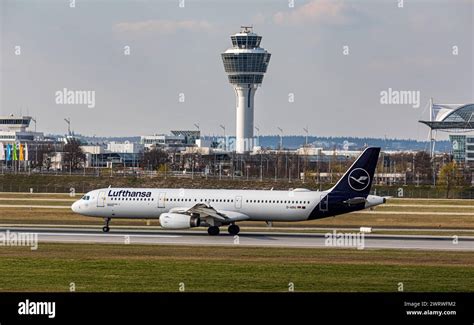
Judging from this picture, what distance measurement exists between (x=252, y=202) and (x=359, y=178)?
8008 mm

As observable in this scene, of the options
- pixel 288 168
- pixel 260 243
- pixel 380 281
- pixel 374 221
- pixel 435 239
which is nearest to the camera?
pixel 380 281

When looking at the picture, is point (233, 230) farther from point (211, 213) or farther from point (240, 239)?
point (240, 239)

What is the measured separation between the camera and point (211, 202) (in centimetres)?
7162

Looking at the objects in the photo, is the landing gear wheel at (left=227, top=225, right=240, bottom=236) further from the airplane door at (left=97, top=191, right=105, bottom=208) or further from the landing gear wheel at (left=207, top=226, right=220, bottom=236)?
the airplane door at (left=97, top=191, right=105, bottom=208)

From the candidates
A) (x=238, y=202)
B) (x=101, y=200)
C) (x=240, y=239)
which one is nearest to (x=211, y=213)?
(x=238, y=202)

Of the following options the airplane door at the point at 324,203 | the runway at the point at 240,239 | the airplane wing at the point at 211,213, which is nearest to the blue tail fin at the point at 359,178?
the airplane door at the point at 324,203

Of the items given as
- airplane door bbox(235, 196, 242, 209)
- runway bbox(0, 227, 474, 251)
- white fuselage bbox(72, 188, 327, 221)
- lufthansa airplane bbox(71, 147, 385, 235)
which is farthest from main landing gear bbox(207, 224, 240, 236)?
airplane door bbox(235, 196, 242, 209)

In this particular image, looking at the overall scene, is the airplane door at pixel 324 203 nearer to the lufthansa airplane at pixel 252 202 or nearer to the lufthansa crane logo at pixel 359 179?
the lufthansa airplane at pixel 252 202

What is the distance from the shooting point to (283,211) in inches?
2808

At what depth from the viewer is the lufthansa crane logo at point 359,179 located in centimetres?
7094
